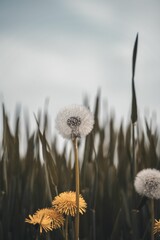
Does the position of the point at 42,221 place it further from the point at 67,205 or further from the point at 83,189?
the point at 83,189

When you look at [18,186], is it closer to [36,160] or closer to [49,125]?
[36,160]

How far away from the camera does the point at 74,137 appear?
0.61m

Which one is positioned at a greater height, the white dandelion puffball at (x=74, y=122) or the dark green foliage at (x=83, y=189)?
the white dandelion puffball at (x=74, y=122)

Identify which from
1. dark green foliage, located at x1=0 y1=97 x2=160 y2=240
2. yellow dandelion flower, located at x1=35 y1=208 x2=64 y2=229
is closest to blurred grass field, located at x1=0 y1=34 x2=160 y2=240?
dark green foliage, located at x1=0 y1=97 x2=160 y2=240

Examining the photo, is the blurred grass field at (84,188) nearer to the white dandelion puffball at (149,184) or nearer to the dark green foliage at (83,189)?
the dark green foliage at (83,189)

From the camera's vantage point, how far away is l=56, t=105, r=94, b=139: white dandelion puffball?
625 millimetres

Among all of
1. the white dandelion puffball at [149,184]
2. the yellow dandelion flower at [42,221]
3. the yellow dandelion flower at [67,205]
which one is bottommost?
the yellow dandelion flower at [42,221]

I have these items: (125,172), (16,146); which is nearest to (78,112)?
(16,146)

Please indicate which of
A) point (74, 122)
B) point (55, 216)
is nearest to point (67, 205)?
point (55, 216)

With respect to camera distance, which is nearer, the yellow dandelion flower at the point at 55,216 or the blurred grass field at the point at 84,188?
the yellow dandelion flower at the point at 55,216

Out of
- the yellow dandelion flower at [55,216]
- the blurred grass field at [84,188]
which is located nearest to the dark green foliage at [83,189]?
the blurred grass field at [84,188]

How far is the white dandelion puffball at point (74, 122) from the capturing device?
0.63 metres

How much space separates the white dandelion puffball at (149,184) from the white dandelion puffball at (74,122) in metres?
0.15

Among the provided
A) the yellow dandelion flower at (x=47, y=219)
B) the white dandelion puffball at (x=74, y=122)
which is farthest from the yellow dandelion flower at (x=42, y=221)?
the white dandelion puffball at (x=74, y=122)
